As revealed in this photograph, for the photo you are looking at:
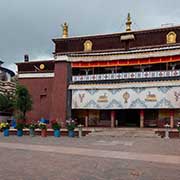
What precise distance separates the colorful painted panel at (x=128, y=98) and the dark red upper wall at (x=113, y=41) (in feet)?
13.0

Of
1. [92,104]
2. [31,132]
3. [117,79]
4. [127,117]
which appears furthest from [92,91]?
[31,132]

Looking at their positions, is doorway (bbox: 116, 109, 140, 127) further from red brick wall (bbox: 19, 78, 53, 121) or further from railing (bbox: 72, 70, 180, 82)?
red brick wall (bbox: 19, 78, 53, 121)

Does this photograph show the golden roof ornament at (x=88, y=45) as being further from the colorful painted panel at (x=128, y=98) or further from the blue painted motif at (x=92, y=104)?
the blue painted motif at (x=92, y=104)

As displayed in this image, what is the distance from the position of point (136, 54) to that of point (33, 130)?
1048 cm

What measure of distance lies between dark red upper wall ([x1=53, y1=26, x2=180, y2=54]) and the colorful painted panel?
3.95 meters

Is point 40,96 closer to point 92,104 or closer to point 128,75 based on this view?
A: point 92,104

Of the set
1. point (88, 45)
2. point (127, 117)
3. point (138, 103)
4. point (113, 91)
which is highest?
point (88, 45)

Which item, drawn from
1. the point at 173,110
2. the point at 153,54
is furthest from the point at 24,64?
the point at 173,110

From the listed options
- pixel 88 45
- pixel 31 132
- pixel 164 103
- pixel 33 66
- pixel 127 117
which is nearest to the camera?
pixel 31 132

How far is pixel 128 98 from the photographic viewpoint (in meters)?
23.5

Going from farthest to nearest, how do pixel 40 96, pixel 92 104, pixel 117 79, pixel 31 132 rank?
pixel 40 96, pixel 92 104, pixel 117 79, pixel 31 132

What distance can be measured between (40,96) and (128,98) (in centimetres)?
941

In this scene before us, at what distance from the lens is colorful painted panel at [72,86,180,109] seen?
2214 cm

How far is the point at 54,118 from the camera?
25031 mm
